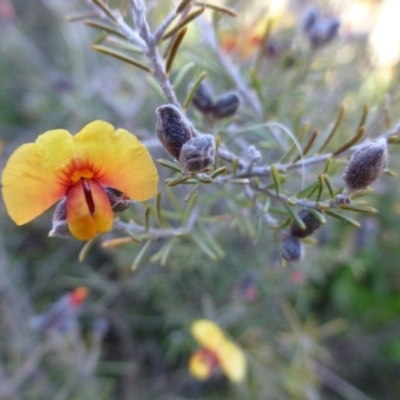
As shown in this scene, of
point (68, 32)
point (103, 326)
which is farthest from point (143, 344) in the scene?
point (68, 32)

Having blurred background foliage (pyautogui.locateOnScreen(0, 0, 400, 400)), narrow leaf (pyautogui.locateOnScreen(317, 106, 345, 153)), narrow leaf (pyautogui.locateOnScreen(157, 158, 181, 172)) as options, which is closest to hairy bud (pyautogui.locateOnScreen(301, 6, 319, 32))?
blurred background foliage (pyautogui.locateOnScreen(0, 0, 400, 400))

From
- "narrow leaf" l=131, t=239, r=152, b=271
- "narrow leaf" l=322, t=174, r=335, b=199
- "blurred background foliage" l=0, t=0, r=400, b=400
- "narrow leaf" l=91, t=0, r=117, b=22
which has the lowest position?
"blurred background foliage" l=0, t=0, r=400, b=400

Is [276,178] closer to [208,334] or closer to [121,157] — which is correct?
[121,157]

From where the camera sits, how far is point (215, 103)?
0.65 meters

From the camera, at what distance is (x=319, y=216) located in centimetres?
50

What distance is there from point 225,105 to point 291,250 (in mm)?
229

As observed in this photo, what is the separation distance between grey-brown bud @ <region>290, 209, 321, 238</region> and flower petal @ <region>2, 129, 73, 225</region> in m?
0.26

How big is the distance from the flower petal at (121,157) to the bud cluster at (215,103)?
0.21 m

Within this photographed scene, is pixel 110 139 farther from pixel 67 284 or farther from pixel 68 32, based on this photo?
pixel 68 32

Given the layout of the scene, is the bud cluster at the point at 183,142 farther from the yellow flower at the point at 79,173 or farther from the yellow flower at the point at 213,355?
the yellow flower at the point at 213,355

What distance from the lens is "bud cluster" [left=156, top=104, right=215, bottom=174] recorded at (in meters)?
0.42

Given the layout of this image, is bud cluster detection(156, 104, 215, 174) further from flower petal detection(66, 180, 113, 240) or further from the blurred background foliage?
the blurred background foliage

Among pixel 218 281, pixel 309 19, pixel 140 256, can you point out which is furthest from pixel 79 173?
pixel 218 281

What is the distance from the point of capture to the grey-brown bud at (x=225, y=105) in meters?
0.65
